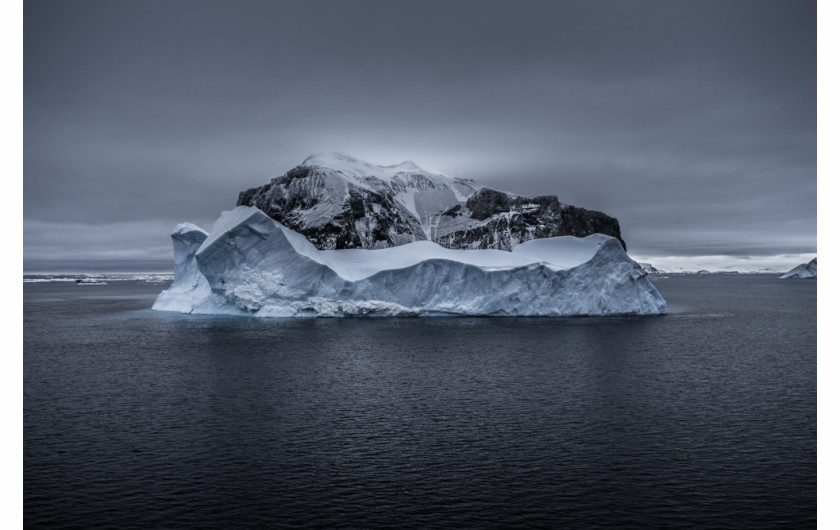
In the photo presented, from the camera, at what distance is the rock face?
52.6 meters

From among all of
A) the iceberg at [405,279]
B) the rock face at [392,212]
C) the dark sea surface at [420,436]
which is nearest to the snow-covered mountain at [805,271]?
the rock face at [392,212]

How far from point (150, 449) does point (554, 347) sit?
20.0 metres

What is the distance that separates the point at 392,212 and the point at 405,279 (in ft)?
60.7

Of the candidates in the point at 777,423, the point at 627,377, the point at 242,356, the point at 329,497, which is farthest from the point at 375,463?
the point at 242,356

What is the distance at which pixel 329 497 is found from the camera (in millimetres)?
11109

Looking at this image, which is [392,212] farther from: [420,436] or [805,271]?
[805,271]

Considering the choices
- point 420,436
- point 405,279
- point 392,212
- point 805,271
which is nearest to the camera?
point 420,436

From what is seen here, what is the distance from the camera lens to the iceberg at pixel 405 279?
40.9 m

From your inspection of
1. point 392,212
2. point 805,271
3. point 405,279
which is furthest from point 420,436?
point 805,271

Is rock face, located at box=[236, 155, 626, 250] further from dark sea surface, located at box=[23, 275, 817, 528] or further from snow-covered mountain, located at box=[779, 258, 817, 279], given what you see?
snow-covered mountain, located at box=[779, 258, 817, 279]

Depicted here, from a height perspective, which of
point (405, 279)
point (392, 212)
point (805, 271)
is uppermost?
point (392, 212)

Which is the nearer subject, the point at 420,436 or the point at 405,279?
the point at 420,436

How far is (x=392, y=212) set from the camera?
2363 inches

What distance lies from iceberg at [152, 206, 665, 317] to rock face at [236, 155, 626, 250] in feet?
26.5
